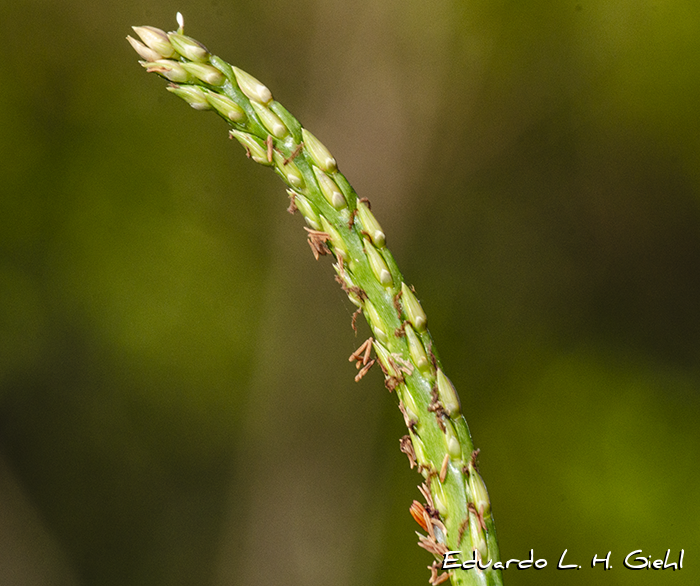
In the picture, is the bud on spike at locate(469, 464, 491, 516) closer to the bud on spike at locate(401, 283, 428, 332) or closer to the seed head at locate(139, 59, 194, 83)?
the bud on spike at locate(401, 283, 428, 332)

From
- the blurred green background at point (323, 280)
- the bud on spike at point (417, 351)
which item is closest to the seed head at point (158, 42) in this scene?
the bud on spike at point (417, 351)

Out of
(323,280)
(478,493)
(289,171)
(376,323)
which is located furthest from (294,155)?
(323,280)

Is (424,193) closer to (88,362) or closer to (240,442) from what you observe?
(240,442)

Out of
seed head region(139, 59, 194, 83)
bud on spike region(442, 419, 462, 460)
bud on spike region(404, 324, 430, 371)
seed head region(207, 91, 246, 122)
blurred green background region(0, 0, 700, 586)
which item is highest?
blurred green background region(0, 0, 700, 586)

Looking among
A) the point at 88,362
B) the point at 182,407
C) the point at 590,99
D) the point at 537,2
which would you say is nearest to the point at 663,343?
the point at 590,99

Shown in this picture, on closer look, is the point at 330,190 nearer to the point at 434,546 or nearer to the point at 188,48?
the point at 188,48

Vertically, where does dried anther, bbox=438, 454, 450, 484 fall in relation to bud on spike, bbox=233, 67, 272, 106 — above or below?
below

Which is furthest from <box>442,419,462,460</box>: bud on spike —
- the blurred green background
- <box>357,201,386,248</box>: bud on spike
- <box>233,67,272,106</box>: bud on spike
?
the blurred green background
